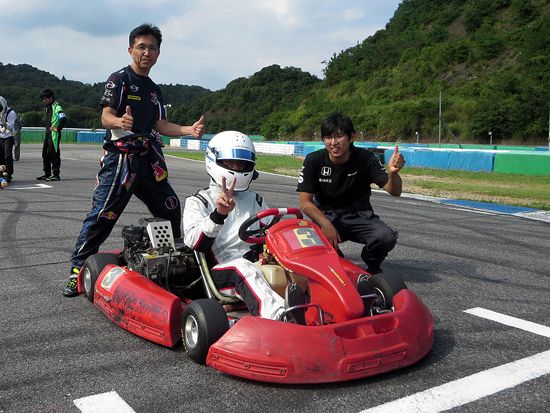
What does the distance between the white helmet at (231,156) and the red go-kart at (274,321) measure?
322mm

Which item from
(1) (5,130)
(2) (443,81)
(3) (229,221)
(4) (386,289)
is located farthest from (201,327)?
(2) (443,81)

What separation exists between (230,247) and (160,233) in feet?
2.27

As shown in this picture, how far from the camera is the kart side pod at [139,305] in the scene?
2912mm

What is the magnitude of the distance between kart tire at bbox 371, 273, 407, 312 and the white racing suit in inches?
27.9

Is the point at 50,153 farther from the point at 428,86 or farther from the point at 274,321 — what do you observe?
the point at 428,86

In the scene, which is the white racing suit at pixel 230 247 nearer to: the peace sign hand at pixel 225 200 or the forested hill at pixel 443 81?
the peace sign hand at pixel 225 200

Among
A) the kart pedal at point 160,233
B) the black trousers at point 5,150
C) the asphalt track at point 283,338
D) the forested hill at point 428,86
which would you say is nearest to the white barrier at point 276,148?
the forested hill at point 428,86

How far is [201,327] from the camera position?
2.65m

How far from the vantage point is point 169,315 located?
289cm

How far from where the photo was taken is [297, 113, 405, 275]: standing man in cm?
405

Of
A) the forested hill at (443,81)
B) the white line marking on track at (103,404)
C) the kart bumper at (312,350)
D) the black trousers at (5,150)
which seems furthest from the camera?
the forested hill at (443,81)

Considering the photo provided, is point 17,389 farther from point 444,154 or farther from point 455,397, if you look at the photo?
point 444,154

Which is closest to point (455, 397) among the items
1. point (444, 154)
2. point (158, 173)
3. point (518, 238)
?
point (158, 173)

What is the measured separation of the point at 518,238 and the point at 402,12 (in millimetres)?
75911
